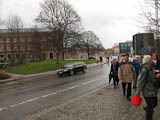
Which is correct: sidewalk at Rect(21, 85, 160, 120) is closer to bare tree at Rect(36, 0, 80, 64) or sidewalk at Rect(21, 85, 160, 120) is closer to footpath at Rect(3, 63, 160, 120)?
footpath at Rect(3, 63, 160, 120)

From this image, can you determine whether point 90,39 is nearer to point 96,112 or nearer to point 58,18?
point 58,18

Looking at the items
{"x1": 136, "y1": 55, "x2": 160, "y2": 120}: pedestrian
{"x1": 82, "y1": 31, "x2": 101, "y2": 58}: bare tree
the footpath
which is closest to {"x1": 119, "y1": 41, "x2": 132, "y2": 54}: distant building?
the footpath

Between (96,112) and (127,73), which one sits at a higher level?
(127,73)

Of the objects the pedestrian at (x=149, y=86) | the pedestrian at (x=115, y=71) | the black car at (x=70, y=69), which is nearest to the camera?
the pedestrian at (x=149, y=86)

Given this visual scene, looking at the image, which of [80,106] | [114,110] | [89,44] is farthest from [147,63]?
[89,44]

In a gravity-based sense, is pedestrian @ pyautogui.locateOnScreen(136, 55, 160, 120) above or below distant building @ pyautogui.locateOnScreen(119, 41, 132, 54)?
below

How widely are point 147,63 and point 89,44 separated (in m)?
64.2

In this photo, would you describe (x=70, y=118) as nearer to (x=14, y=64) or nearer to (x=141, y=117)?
(x=141, y=117)

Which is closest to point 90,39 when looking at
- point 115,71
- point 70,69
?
point 70,69

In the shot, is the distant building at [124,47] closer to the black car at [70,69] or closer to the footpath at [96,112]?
the black car at [70,69]

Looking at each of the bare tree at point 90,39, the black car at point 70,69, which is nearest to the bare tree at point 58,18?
the black car at point 70,69

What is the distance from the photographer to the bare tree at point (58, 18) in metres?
27.0

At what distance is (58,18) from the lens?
27.7m

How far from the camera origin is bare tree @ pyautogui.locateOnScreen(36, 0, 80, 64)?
27.0 meters
